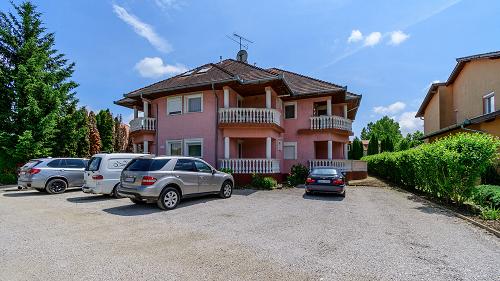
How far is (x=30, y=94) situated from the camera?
1966 cm

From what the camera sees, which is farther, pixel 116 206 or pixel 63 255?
pixel 116 206

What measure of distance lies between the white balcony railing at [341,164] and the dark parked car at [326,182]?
6.08 meters

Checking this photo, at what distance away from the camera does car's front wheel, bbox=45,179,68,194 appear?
13369mm

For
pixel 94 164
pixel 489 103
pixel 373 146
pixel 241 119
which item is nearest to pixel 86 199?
pixel 94 164

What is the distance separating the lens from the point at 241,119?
54.6 feet

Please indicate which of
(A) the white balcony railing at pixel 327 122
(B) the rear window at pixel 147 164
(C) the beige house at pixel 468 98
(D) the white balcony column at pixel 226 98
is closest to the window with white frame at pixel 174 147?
(D) the white balcony column at pixel 226 98

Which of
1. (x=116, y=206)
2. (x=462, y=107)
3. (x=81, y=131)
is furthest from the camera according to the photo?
(x=81, y=131)

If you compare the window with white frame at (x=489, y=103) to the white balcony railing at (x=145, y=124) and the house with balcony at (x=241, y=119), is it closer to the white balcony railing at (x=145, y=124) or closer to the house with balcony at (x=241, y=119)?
the house with balcony at (x=241, y=119)

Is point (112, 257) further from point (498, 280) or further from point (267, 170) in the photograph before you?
point (267, 170)

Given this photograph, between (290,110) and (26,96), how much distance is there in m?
19.4

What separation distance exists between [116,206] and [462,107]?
24033 mm

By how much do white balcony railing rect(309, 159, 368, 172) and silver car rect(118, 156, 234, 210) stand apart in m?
11.2

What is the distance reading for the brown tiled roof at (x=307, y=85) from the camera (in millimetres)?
20305

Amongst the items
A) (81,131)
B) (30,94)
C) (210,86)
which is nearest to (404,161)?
(210,86)
